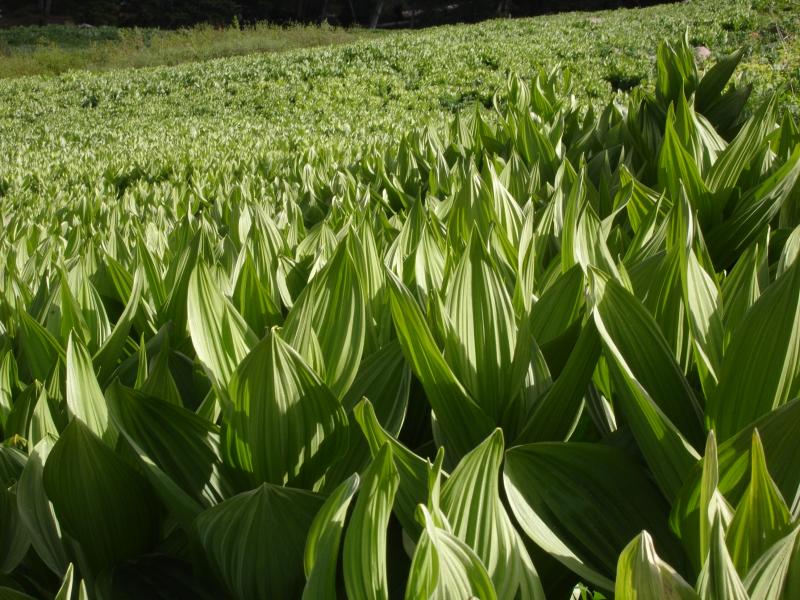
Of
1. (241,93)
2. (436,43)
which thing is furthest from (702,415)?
(436,43)

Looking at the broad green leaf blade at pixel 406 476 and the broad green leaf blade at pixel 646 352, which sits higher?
the broad green leaf blade at pixel 646 352

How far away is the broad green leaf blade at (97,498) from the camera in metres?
0.87

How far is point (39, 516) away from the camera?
92 centimetres

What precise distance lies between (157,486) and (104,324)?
753mm

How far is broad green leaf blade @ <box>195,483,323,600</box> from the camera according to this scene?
81 centimetres

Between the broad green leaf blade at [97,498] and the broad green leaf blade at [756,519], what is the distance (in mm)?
720

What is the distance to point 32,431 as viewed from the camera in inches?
42.3

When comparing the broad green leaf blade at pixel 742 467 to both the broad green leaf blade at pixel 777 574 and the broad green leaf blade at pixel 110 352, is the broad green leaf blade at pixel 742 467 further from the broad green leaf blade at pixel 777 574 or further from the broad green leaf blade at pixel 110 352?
the broad green leaf blade at pixel 110 352

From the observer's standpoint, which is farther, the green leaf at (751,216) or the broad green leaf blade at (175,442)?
the green leaf at (751,216)

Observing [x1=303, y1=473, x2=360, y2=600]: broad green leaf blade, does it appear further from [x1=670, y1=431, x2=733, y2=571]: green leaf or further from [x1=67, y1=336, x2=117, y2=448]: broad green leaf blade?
[x1=67, y1=336, x2=117, y2=448]: broad green leaf blade

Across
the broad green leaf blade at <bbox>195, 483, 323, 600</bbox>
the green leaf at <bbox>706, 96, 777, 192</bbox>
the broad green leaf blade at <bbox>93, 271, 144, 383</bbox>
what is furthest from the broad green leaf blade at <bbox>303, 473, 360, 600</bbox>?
the green leaf at <bbox>706, 96, 777, 192</bbox>

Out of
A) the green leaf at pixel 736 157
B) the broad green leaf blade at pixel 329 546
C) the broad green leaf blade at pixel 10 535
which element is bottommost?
the broad green leaf blade at pixel 10 535

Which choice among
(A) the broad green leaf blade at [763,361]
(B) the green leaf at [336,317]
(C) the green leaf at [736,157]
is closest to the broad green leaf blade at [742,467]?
(A) the broad green leaf blade at [763,361]

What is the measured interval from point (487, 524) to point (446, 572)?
0.35ft
